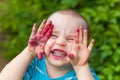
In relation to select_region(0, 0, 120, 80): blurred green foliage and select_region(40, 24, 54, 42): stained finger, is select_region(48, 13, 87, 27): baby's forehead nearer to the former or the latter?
select_region(40, 24, 54, 42): stained finger

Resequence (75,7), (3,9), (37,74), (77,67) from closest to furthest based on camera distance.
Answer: (77,67) → (37,74) → (75,7) → (3,9)

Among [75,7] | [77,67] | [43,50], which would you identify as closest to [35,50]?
[43,50]

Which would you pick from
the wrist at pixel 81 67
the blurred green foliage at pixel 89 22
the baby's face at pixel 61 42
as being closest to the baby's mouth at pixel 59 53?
the baby's face at pixel 61 42

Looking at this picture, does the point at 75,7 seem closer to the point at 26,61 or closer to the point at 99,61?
the point at 99,61

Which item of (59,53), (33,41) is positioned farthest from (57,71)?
(33,41)

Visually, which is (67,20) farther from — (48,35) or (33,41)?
(33,41)

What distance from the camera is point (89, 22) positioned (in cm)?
506

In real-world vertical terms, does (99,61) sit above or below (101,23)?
below

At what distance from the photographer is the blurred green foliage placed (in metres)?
4.80

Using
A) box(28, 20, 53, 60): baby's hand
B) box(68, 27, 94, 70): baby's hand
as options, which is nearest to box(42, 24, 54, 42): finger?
box(28, 20, 53, 60): baby's hand

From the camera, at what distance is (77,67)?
3088 millimetres

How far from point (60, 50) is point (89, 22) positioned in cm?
204

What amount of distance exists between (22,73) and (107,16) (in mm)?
2022

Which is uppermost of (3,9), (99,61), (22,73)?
(3,9)
